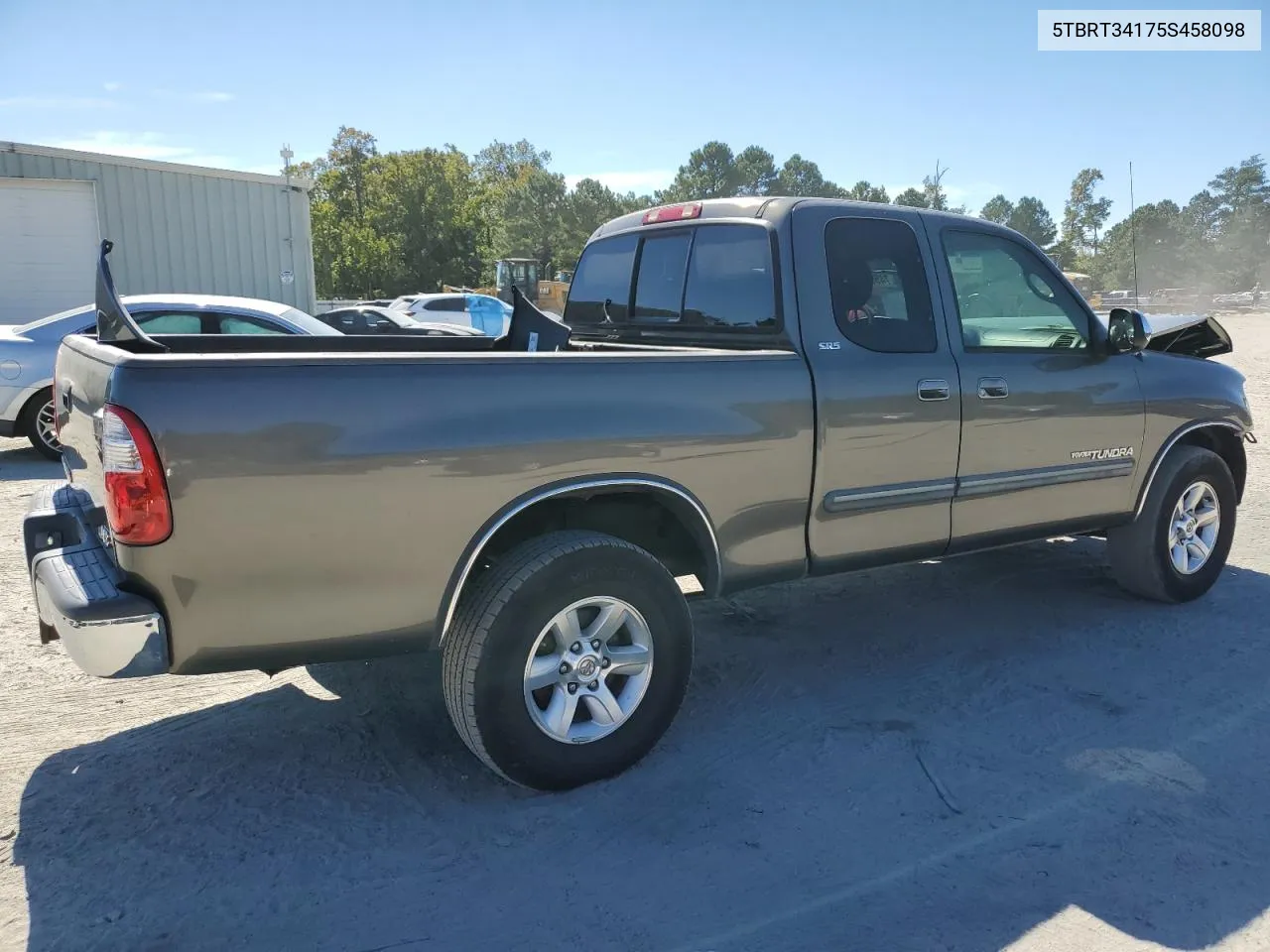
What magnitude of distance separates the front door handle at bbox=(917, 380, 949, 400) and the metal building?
15696 mm

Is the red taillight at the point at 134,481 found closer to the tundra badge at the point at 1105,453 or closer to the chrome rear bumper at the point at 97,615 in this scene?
the chrome rear bumper at the point at 97,615

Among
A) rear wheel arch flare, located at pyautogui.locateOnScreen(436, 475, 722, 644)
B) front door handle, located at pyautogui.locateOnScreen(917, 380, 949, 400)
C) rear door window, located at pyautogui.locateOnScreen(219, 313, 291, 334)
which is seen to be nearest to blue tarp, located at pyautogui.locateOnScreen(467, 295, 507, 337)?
rear door window, located at pyautogui.locateOnScreen(219, 313, 291, 334)

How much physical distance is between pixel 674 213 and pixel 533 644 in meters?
2.30

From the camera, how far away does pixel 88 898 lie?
8.57 feet

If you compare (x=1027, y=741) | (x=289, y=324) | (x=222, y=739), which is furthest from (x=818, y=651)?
(x=289, y=324)

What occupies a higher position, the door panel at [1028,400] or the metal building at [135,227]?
the metal building at [135,227]

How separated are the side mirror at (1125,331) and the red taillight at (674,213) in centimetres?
208

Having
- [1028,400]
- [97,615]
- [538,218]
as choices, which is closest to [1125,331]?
[1028,400]

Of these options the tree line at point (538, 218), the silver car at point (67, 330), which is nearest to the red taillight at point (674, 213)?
the silver car at point (67, 330)

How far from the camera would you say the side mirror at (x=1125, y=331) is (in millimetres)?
4539

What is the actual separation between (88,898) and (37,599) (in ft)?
2.96

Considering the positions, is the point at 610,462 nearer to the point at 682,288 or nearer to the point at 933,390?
the point at 682,288

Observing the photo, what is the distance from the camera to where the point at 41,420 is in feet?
29.0

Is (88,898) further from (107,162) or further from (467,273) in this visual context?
(467,273)
